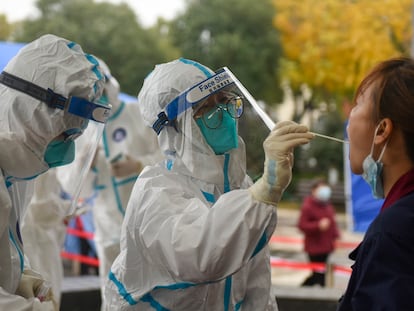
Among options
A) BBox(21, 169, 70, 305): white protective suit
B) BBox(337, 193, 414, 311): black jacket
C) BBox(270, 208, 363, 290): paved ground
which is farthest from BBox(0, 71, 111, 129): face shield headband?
BBox(270, 208, 363, 290): paved ground

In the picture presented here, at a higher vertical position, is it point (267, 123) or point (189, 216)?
point (267, 123)

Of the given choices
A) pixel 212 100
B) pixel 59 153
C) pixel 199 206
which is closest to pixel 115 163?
pixel 59 153

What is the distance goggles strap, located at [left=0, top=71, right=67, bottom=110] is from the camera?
269 centimetres

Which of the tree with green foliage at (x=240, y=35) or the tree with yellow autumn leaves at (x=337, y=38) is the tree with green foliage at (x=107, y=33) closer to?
the tree with green foliage at (x=240, y=35)

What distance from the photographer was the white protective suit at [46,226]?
5000 mm

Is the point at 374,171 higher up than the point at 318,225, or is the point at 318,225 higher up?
the point at 374,171

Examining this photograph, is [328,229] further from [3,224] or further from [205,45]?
[205,45]

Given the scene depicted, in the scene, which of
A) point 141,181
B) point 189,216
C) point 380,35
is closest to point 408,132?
point 189,216

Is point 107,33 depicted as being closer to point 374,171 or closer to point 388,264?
point 374,171

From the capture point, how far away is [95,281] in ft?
23.6

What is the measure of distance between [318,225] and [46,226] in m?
4.11

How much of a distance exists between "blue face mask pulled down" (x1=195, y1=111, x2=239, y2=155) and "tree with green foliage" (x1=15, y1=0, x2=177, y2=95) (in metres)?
17.6

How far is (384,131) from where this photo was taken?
243cm

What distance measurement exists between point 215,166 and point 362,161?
0.62m
